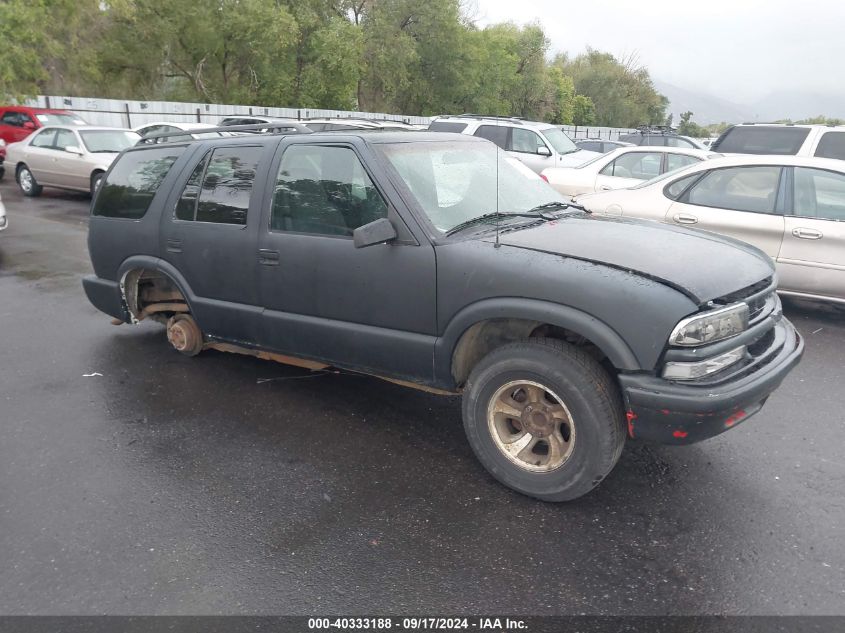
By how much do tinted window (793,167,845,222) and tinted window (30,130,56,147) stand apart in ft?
46.7

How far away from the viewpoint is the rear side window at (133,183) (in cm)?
498

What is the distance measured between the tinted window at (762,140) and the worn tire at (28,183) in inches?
561

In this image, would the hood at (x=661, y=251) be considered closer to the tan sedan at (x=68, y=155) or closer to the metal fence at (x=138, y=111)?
the tan sedan at (x=68, y=155)

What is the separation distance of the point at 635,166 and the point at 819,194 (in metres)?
3.86

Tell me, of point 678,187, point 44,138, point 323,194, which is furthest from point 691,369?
point 44,138

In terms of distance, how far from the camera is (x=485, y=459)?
3.43 metres

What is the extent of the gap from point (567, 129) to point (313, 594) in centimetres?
4128

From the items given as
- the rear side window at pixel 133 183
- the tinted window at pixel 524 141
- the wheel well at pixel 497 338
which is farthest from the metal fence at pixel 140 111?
the wheel well at pixel 497 338

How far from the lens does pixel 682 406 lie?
9.37 ft

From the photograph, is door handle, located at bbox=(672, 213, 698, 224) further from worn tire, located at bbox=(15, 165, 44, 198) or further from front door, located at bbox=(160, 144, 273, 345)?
worn tire, located at bbox=(15, 165, 44, 198)

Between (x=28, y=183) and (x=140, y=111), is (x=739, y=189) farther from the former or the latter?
(x=140, y=111)

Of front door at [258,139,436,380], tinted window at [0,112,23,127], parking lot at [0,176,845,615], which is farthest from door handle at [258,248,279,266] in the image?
tinted window at [0,112,23,127]

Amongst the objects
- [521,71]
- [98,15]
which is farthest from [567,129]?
[98,15]

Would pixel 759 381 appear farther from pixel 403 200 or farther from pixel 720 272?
pixel 403 200
